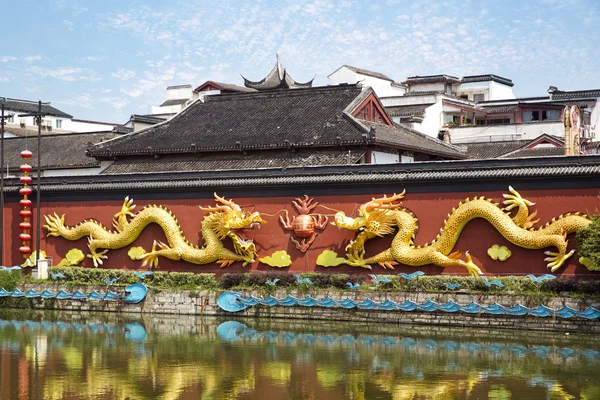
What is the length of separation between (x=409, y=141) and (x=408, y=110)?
17644 millimetres

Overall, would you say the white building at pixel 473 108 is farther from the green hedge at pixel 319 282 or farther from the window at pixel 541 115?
the green hedge at pixel 319 282

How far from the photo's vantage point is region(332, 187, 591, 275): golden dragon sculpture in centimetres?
2284

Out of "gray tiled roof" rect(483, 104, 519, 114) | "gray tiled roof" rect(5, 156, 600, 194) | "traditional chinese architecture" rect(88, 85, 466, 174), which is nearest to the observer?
"gray tiled roof" rect(5, 156, 600, 194)

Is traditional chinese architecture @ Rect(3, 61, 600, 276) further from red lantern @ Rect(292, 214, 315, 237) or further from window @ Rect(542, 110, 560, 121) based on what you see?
window @ Rect(542, 110, 560, 121)

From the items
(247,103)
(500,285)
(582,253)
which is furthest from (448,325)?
(247,103)

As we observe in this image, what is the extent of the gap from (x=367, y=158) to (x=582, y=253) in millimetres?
9809

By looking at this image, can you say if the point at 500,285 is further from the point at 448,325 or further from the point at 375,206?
the point at 375,206

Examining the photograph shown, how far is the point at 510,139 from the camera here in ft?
167

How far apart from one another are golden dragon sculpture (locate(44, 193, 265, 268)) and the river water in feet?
10.4

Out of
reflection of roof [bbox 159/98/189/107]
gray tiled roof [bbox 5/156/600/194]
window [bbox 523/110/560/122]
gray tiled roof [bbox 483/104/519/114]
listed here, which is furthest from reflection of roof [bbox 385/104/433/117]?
gray tiled roof [bbox 5/156/600/194]

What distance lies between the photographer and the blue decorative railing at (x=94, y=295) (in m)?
25.8

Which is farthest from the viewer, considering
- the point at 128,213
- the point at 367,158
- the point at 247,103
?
the point at 247,103

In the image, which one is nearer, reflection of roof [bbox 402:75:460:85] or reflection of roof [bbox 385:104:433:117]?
reflection of roof [bbox 385:104:433:117]

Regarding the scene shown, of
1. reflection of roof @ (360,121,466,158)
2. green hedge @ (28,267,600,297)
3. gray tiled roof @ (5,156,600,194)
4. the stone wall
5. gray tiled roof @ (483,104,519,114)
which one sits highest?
gray tiled roof @ (483,104,519,114)
